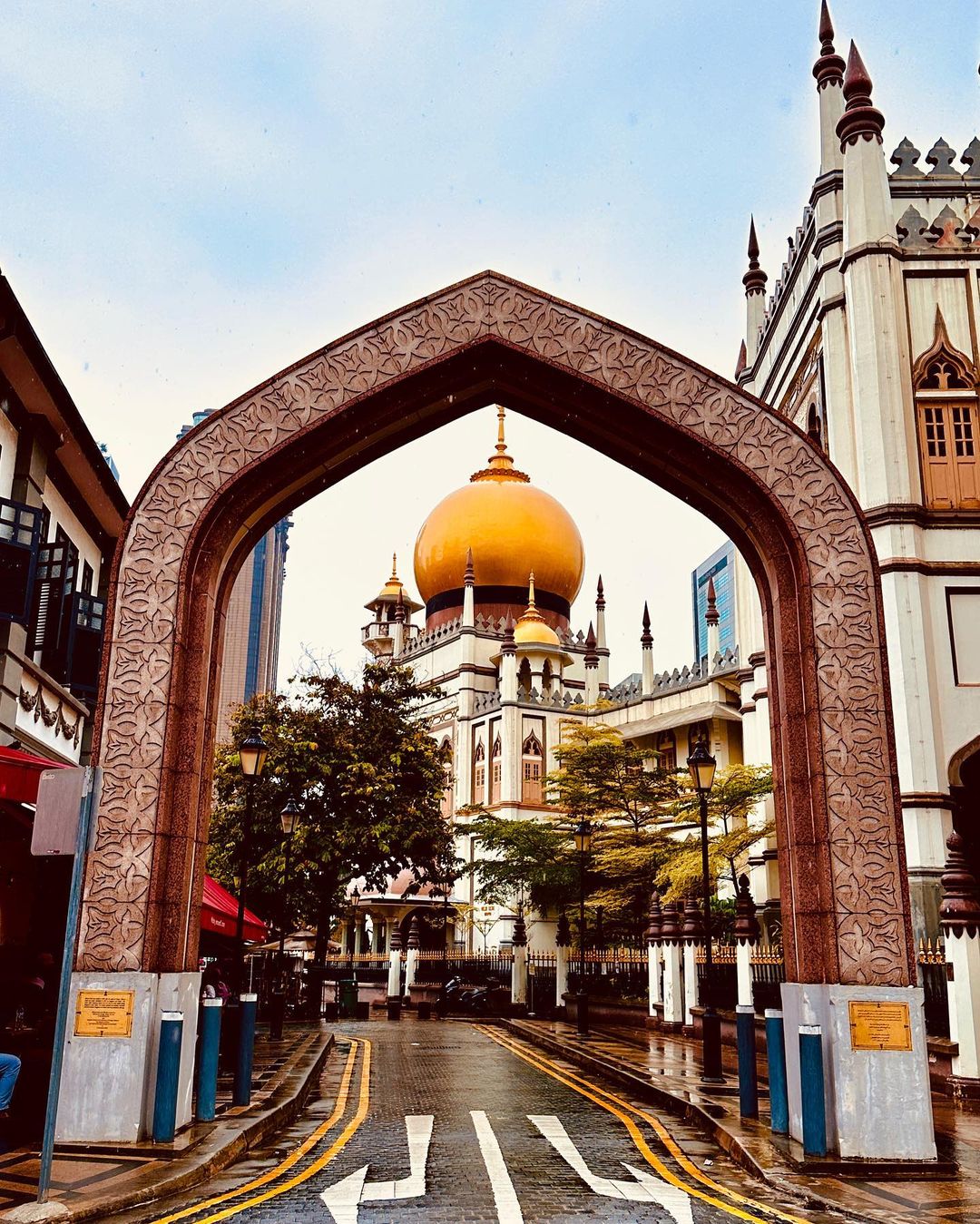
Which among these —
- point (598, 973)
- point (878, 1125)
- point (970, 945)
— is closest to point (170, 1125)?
point (878, 1125)

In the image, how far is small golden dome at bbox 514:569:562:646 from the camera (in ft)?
171

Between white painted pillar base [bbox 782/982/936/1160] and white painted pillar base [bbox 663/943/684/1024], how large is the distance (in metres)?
12.6

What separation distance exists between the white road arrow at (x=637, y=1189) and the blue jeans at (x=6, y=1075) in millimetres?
4332

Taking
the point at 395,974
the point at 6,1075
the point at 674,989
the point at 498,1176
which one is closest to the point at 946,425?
the point at 674,989

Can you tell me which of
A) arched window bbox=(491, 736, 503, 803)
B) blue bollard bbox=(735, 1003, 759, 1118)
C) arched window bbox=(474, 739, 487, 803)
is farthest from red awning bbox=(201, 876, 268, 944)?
arched window bbox=(474, 739, 487, 803)

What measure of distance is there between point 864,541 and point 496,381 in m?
3.98

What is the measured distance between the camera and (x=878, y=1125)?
9359 millimetres

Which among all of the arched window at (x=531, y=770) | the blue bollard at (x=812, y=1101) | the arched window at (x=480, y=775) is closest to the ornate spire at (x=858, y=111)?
the blue bollard at (x=812, y=1101)

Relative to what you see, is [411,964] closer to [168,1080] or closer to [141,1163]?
[168,1080]

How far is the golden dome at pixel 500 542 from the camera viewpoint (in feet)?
189

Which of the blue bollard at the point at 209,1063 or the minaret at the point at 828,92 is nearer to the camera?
the blue bollard at the point at 209,1063

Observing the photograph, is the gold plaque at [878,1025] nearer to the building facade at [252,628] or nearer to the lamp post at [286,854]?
the lamp post at [286,854]

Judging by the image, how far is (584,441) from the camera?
495 inches

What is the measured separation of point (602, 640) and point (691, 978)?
36.2m
